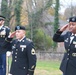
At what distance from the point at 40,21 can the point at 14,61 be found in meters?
26.4

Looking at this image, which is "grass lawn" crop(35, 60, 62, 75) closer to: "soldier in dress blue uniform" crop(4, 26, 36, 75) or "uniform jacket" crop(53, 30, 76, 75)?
"soldier in dress blue uniform" crop(4, 26, 36, 75)

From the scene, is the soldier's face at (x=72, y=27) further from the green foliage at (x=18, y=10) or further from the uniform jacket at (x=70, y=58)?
the green foliage at (x=18, y=10)

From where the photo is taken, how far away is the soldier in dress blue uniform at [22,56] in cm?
682

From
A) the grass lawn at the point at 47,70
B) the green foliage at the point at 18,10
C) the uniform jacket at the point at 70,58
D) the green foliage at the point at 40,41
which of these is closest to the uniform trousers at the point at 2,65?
the uniform jacket at the point at 70,58

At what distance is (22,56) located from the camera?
6.89 metres

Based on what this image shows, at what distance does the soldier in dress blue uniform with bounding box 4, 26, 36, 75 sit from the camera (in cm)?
682

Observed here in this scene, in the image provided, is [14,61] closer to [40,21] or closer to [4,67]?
[4,67]

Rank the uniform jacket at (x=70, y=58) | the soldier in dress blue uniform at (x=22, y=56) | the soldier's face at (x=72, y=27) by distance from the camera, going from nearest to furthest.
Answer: the soldier's face at (x=72, y=27) < the uniform jacket at (x=70, y=58) < the soldier in dress blue uniform at (x=22, y=56)

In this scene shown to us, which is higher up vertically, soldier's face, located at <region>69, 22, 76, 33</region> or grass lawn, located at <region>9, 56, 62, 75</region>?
soldier's face, located at <region>69, 22, 76, 33</region>

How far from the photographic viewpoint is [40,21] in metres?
33.3

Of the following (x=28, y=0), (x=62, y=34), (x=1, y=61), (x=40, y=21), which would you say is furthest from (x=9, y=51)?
(x=28, y=0)

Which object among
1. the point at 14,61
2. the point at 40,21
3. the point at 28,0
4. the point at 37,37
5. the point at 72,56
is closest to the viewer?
the point at 72,56

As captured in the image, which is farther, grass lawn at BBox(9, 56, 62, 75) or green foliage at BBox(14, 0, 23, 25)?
green foliage at BBox(14, 0, 23, 25)

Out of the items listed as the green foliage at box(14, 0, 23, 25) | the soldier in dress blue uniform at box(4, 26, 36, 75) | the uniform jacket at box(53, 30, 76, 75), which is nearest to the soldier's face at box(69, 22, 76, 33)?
the uniform jacket at box(53, 30, 76, 75)
